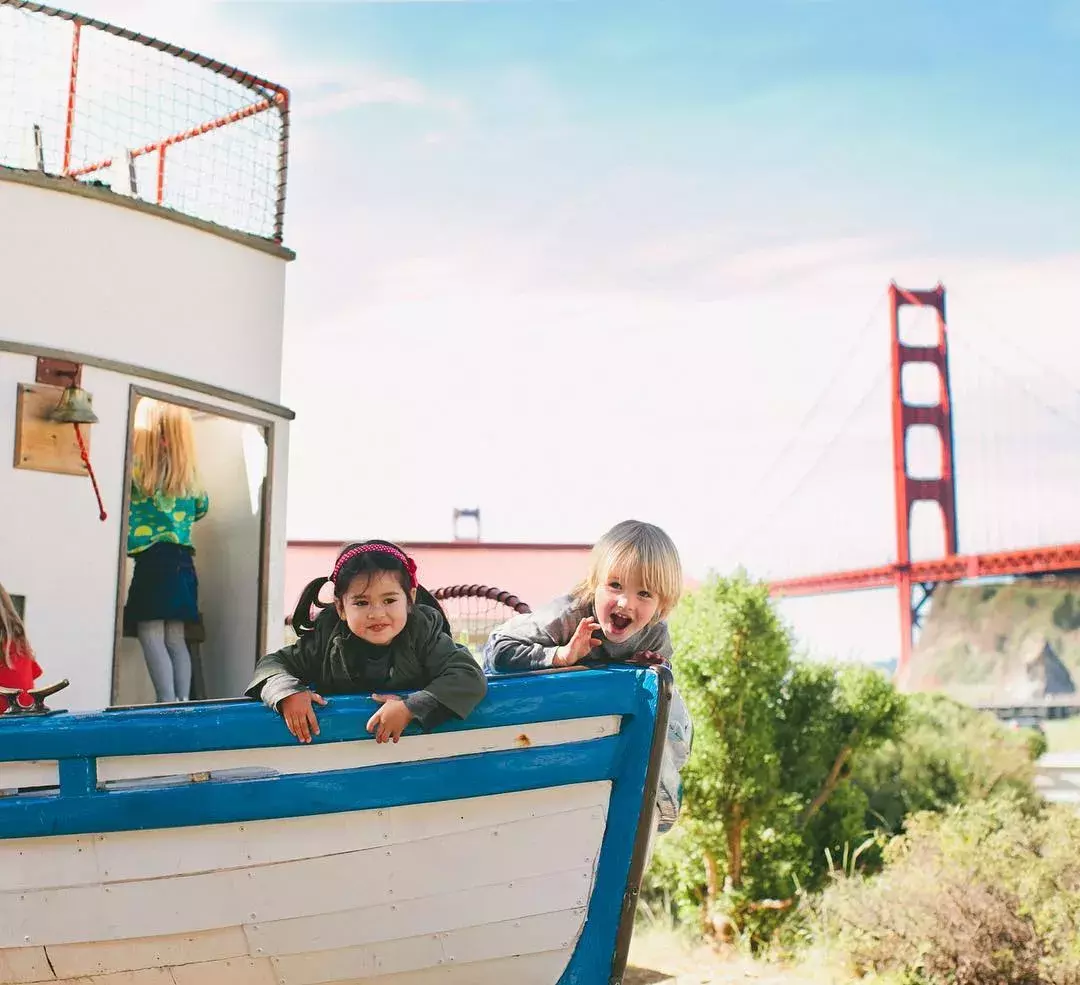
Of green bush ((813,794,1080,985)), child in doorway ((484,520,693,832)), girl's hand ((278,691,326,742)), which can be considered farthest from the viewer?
green bush ((813,794,1080,985))

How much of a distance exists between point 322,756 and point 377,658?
0.94ft

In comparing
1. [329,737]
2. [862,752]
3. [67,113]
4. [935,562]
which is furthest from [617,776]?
[935,562]

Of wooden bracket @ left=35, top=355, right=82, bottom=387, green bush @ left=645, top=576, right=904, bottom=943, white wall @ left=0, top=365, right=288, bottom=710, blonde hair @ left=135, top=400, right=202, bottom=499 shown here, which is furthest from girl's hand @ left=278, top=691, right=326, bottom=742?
green bush @ left=645, top=576, right=904, bottom=943

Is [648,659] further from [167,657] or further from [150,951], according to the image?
[167,657]

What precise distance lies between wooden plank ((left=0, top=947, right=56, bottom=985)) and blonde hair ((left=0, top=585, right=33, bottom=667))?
3.30 ft

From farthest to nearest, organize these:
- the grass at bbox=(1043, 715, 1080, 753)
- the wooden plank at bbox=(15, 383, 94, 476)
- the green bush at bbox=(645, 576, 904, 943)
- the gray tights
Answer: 1. the grass at bbox=(1043, 715, 1080, 753)
2. the green bush at bbox=(645, 576, 904, 943)
3. the gray tights
4. the wooden plank at bbox=(15, 383, 94, 476)

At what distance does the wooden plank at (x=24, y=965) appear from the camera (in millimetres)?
3656

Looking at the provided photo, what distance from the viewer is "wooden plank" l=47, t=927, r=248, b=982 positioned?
11.8ft

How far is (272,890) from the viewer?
11.7 feet

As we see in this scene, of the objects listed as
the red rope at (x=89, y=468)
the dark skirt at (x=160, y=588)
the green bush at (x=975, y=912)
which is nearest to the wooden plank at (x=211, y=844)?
the red rope at (x=89, y=468)

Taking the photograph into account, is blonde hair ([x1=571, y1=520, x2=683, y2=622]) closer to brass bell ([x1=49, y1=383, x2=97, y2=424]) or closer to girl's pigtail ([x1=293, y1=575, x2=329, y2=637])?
girl's pigtail ([x1=293, y1=575, x2=329, y2=637])

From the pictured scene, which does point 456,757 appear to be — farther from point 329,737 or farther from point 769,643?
point 769,643

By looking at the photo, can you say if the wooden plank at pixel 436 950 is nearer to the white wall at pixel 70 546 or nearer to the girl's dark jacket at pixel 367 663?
the girl's dark jacket at pixel 367 663

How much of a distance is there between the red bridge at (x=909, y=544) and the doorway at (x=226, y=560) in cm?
1396
